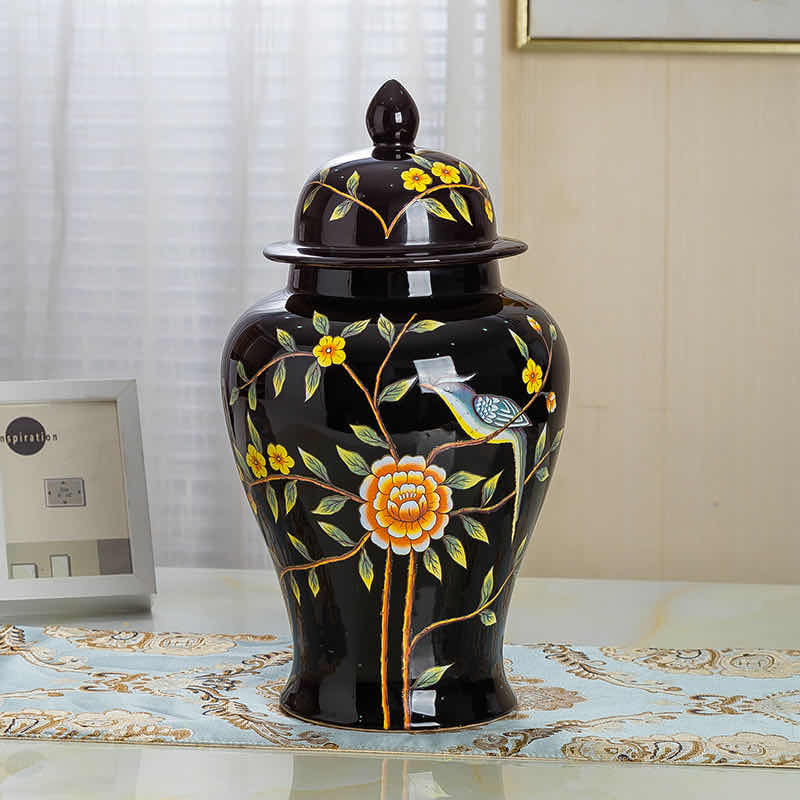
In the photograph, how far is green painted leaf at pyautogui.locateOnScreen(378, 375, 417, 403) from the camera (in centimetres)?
77

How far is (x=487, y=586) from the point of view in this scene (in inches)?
33.1

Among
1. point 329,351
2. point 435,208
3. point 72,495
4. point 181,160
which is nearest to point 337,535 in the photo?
point 329,351

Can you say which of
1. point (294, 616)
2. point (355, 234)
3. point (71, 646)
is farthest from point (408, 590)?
point (71, 646)

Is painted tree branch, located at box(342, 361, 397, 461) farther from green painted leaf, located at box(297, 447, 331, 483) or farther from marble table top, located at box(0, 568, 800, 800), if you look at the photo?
marble table top, located at box(0, 568, 800, 800)

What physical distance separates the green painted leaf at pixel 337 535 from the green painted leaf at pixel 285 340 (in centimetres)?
12

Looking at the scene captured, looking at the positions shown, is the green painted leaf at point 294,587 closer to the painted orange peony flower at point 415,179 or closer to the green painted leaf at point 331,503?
the green painted leaf at point 331,503

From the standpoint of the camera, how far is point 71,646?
103 cm

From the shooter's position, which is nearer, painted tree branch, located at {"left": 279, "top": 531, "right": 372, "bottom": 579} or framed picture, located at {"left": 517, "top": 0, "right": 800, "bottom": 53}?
painted tree branch, located at {"left": 279, "top": 531, "right": 372, "bottom": 579}

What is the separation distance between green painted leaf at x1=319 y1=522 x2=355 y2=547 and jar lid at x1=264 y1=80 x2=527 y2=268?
179mm

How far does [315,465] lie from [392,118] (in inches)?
10.2

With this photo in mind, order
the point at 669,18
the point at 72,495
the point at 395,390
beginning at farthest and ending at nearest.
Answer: the point at 669,18 → the point at 72,495 → the point at 395,390

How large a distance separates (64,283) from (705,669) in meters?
1.07

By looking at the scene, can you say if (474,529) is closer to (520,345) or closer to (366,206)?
Result: (520,345)

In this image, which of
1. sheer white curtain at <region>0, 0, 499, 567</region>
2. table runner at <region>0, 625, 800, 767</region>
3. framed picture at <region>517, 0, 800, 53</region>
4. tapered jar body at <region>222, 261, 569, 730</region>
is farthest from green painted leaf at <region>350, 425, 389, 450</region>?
framed picture at <region>517, 0, 800, 53</region>
